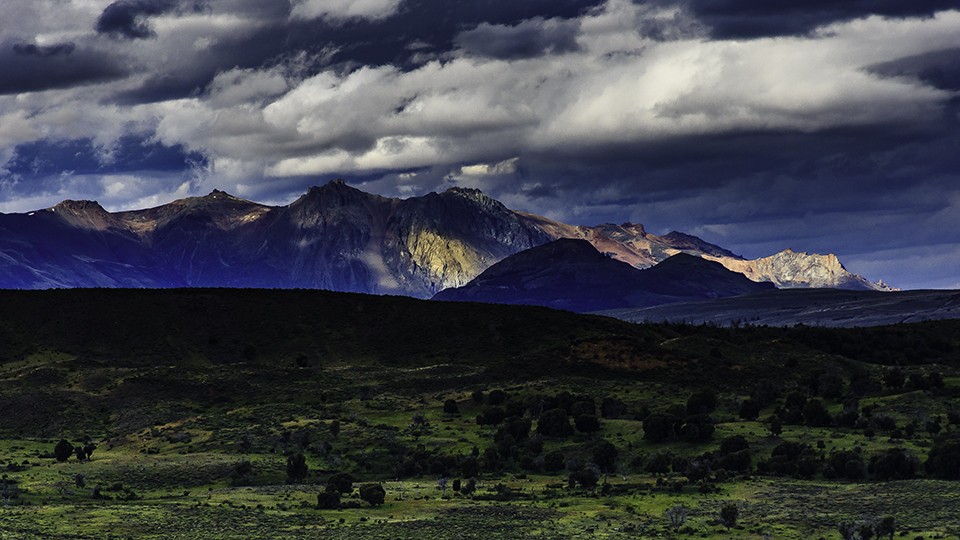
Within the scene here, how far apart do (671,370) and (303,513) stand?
103 m

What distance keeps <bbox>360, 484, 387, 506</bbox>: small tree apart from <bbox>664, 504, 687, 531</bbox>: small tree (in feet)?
81.2

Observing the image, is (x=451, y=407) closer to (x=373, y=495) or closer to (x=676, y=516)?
(x=373, y=495)

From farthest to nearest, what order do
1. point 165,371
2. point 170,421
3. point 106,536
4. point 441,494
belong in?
point 165,371 → point 170,421 → point 441,494 → point 106,536

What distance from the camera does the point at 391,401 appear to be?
167500mm

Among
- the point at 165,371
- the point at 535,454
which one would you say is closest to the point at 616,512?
the point at 535,454

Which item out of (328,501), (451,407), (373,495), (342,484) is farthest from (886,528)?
(451,407)

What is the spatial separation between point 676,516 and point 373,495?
2731 cm

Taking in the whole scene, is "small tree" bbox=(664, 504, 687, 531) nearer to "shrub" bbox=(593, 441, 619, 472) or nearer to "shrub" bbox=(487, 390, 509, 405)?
"shrub" bbox=(593, 441, 619, 472)

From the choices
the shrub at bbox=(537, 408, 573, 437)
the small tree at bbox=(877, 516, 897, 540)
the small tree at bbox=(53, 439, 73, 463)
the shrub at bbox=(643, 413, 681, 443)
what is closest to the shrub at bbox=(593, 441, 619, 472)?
the shrub at bbox=(643, 413, 681, 443)

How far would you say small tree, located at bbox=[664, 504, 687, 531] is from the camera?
85688 mm

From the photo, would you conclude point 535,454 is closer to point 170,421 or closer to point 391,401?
point 391,401

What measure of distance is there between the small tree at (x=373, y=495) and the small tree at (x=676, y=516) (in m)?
24.8

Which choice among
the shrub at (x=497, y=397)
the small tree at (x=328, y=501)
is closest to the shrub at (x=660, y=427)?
the shrub at (x=497, y=397)

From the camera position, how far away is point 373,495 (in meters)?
100
